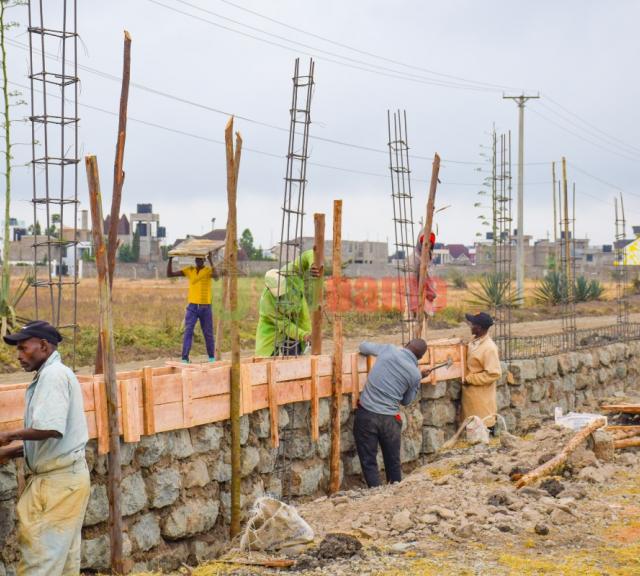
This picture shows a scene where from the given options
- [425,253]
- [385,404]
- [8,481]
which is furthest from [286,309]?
[8,481]

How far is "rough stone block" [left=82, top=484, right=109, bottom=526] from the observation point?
6.59 meters

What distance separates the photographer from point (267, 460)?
28.1ft

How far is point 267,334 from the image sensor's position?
959 cm

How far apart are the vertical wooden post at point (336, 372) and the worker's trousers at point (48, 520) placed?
402cm

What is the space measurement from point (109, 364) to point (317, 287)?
3392 millimetres

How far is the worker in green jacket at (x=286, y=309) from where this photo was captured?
30.3 feet

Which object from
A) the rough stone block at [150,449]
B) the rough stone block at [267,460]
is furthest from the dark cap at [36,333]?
the rough stone block at [267,460]

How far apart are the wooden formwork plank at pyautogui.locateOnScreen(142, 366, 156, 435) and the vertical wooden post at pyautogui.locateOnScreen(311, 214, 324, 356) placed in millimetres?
2686

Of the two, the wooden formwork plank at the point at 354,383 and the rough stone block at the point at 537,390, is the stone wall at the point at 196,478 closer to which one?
the wooden formwork plank at the point at 354,383

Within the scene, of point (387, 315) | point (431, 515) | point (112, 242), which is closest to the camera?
point (112, 242)

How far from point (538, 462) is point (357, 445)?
1.86 m

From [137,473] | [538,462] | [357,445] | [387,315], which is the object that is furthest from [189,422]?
[387,315]

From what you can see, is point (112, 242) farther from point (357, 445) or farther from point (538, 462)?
point (538, 462)

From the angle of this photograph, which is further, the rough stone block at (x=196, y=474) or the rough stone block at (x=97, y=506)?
the rough stone block at (x=196, y=474)
